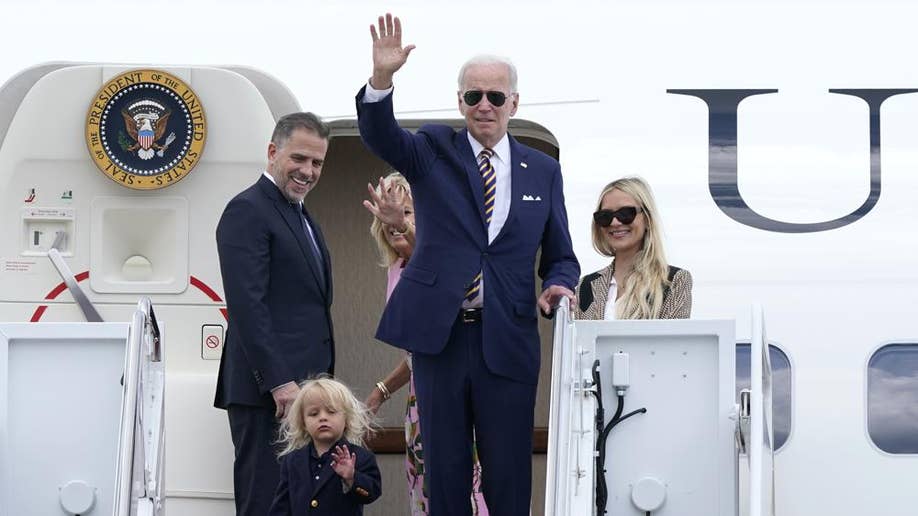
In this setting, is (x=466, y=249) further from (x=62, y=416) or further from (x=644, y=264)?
(x=62, y=416)

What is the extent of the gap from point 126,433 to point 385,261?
72.4 inches

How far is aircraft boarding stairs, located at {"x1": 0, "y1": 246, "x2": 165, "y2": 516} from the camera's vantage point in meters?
5.71

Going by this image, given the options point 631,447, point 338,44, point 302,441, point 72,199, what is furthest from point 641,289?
point 72,199

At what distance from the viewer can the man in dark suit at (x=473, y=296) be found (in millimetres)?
5480

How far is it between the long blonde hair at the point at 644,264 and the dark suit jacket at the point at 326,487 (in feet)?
3.41

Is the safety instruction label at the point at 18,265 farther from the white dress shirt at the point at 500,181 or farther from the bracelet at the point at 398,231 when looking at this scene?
the white dress shirt at the point at 500,181

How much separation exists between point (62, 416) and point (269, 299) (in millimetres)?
1053

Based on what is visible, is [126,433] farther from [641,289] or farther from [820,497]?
[820,497]

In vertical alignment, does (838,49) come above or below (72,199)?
above

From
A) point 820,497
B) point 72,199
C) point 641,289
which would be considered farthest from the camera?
point 72,199

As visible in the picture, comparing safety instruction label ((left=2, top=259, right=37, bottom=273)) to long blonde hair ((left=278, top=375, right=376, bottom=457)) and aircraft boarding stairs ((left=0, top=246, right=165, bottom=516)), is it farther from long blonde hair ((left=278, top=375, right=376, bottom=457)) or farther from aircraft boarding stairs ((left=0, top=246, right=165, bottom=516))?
long blonde hair ((left=278, top=375, right=376, bottom=457))

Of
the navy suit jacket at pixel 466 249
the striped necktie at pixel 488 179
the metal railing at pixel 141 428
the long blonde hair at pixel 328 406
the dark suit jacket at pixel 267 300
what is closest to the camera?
the metal railing at pixel 141 428

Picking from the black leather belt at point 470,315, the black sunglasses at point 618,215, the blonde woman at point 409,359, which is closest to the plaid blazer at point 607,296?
the black sunglasses at point 618,215

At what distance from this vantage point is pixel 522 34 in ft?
24.7
